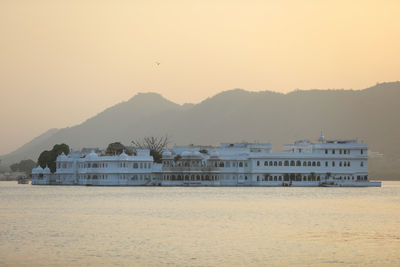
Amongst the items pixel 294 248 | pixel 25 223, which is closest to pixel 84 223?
pixel 25 223

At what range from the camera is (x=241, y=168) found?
10325 centimetres

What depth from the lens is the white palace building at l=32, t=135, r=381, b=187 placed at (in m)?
101

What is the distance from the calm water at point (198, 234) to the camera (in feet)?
102

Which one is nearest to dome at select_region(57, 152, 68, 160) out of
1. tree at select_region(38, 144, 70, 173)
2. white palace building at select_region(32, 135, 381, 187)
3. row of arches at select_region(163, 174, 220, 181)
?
white palace building at select_region(32, 135, 381, 187)

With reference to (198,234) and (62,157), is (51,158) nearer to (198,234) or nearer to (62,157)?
(62,157)

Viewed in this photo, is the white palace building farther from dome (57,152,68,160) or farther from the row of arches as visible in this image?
dome (57,152,68,160)

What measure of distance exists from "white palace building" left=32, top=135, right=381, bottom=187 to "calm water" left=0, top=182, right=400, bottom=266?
37.5m

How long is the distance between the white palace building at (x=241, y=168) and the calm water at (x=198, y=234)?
37520 millimetres

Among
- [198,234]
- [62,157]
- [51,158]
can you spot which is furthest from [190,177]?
[198,234]

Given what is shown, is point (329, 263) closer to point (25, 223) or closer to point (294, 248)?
point (294, 248)

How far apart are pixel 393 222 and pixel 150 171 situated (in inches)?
2272

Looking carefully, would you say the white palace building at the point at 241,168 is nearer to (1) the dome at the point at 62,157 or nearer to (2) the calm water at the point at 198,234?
(1) the dome at the point at 62,157

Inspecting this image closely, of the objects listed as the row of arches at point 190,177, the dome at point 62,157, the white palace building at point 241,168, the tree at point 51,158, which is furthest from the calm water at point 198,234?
the tree at point 51,158

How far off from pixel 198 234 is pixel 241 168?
2519 inches
